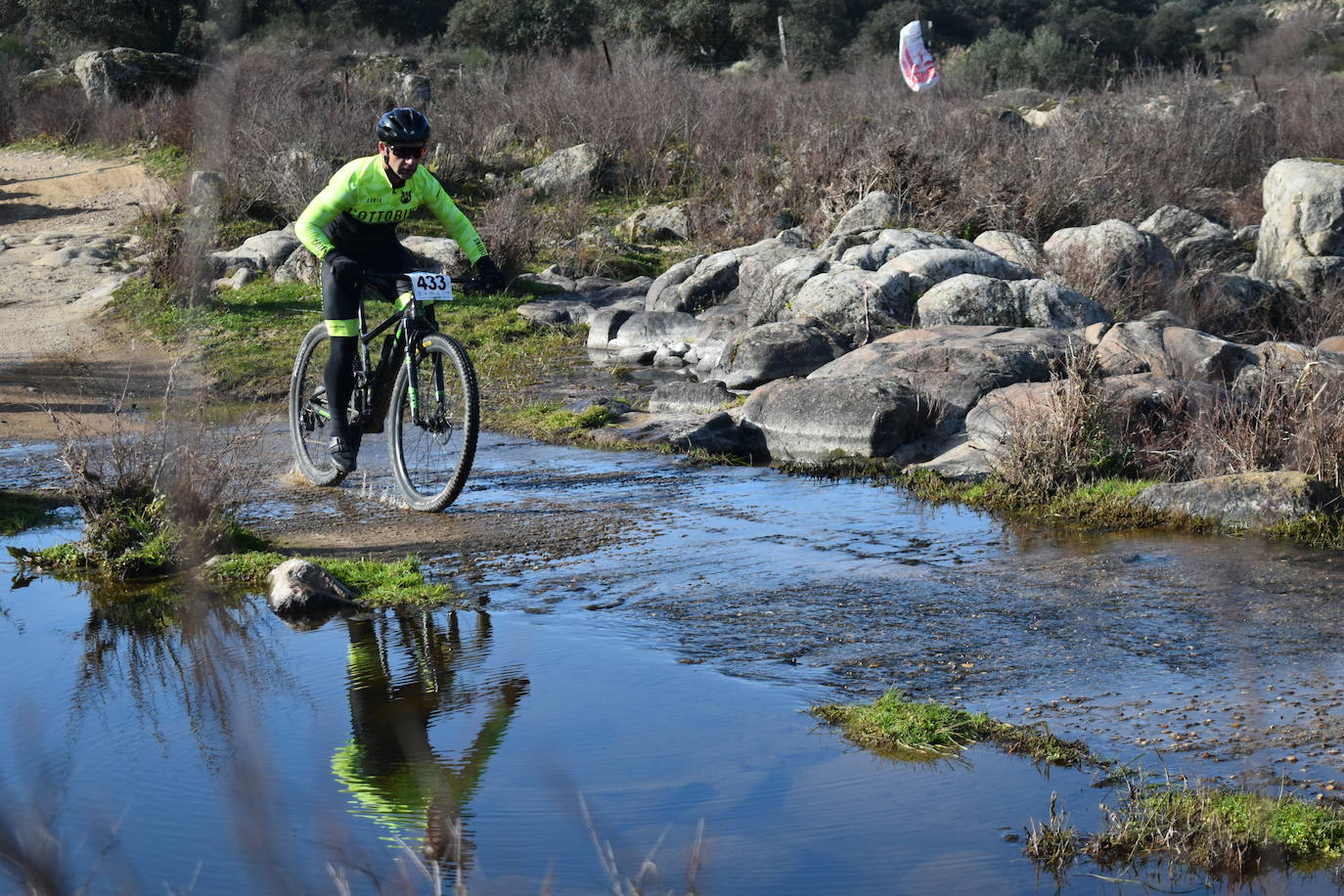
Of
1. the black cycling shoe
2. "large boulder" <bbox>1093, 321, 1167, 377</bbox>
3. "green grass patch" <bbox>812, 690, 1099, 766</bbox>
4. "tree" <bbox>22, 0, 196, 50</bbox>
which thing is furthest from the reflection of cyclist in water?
"tree" <bbox>22, 0, 196, 50</bbox>

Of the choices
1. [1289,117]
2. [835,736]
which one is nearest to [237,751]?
[835,736]

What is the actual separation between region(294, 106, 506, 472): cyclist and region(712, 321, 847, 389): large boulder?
4.48 metres

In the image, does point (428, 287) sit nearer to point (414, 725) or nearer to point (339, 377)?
point (339, 377)

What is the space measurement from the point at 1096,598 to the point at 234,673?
3.54 m

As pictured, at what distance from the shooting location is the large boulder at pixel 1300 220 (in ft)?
58.4

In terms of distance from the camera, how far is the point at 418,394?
7863mm

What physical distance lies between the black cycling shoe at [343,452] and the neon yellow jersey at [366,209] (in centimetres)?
114

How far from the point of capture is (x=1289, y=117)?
25.4 metres

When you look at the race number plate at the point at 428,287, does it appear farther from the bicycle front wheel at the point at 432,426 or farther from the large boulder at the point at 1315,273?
the large boulder at the point at 1315,273

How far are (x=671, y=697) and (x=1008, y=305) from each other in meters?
8.54

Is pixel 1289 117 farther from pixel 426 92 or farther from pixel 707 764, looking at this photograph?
pixel 707 764

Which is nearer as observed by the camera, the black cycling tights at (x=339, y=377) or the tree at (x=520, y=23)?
the black cycling tights at (x=339, y=377)

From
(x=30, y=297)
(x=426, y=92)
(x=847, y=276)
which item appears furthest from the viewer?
(x=426, y=92)

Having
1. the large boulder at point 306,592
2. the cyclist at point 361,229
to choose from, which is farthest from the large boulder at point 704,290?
the large boulder at point 306,592
